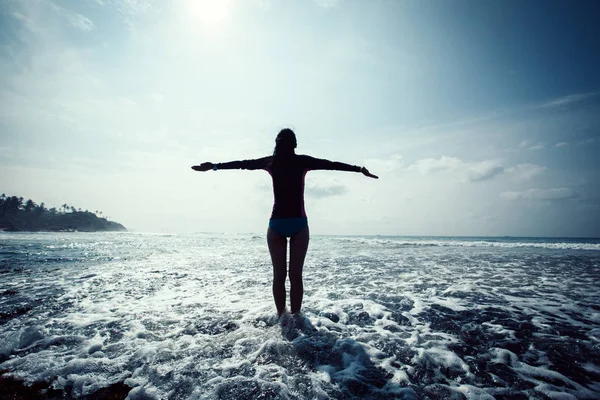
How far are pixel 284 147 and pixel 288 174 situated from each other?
1.50ft

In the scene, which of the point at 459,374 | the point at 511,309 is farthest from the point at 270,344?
the point at 511,309

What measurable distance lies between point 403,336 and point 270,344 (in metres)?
1.92

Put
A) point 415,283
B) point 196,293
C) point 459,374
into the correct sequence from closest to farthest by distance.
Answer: point 459,374 → point 196,293 → point 415,283

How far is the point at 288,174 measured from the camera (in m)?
→ 4.22

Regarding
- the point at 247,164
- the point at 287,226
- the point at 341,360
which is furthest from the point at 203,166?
the point at 341,360

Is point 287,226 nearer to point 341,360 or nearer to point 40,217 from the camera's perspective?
point 341,360

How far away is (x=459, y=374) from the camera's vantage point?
272cm

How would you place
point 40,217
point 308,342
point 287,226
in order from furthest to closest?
point 40,217, point 287,226, point 308,342

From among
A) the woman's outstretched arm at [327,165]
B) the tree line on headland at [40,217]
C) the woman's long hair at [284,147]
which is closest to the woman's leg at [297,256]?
the woman's outstretched arm at [327,165]

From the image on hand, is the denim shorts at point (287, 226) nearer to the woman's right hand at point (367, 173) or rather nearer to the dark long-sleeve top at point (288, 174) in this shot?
the dark long-sleeve top at point (288, 174)

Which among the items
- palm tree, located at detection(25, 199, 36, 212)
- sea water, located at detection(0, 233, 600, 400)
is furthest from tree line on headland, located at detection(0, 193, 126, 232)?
sea water, located at detection(0, 233, 600, 400)

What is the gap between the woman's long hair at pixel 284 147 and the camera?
4254mm

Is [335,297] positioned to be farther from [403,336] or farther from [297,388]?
[297,388]

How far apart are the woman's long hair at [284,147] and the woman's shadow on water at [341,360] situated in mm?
2616
